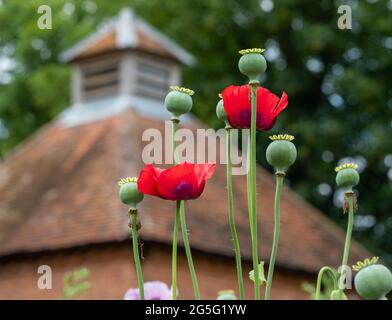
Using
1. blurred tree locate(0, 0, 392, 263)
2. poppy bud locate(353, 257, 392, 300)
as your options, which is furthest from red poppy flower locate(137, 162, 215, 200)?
blurred tree locate(0, 0, 392, 263)

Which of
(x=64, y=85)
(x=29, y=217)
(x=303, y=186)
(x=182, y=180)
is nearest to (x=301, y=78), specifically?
(x=303, y=186)

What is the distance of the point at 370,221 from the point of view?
20562 mm

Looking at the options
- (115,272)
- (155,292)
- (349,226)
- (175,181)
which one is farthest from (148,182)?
(115,272)

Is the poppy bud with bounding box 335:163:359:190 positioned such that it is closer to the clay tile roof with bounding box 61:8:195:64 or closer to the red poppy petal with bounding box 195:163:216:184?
the red poppy petal with bounding box 195:163:216:184

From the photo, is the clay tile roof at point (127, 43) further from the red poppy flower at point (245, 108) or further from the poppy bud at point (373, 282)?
the poppy bud at point (373, 282)

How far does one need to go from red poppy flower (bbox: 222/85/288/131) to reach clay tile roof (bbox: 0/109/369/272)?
39.8 ft

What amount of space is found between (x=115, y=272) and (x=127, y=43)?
232 inches

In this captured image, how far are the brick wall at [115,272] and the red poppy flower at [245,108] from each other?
11985mm

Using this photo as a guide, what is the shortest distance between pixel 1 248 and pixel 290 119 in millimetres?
7560

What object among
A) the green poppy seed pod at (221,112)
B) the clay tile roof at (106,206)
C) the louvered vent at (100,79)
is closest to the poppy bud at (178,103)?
the green poppy seed pod at (221,112)

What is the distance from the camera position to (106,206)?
49.0 ft

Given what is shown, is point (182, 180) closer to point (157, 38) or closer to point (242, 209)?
point (242, 209)

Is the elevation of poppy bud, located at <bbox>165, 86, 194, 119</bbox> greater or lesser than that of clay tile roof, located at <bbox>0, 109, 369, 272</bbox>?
lesser

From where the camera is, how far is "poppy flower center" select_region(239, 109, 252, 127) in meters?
1.39
